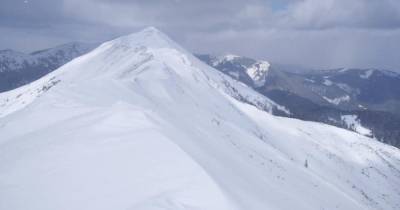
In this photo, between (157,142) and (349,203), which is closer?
(157,142)

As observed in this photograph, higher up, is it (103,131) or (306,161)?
(103,131)

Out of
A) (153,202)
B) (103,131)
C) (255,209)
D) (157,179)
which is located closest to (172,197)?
(153,202)

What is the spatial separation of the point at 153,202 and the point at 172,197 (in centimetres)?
131

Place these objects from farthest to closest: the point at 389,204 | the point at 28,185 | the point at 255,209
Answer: the point at 389,204
the point at 255,209
the point at 28,185

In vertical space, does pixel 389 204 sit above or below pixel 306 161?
below

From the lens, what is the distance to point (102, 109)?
145ft

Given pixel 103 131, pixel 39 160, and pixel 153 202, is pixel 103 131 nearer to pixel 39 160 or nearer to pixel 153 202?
pixel 39 160

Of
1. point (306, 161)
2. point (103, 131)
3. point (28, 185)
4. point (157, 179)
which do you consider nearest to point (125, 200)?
point (157, 179)

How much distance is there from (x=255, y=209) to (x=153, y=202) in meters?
8.68

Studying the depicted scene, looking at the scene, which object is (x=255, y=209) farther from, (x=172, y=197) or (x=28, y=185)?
(x=28, y=185)

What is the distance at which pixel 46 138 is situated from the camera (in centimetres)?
3406

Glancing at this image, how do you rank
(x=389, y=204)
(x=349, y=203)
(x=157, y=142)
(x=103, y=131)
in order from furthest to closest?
1. (x=389, y=204)
2. (x=349, y=203)
3. (x=103, y=131)
4. (x=157, y=142)

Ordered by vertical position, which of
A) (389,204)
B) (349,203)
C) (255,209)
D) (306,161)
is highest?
(255,209)

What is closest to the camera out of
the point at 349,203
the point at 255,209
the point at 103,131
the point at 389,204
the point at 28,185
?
the point at 28,185
